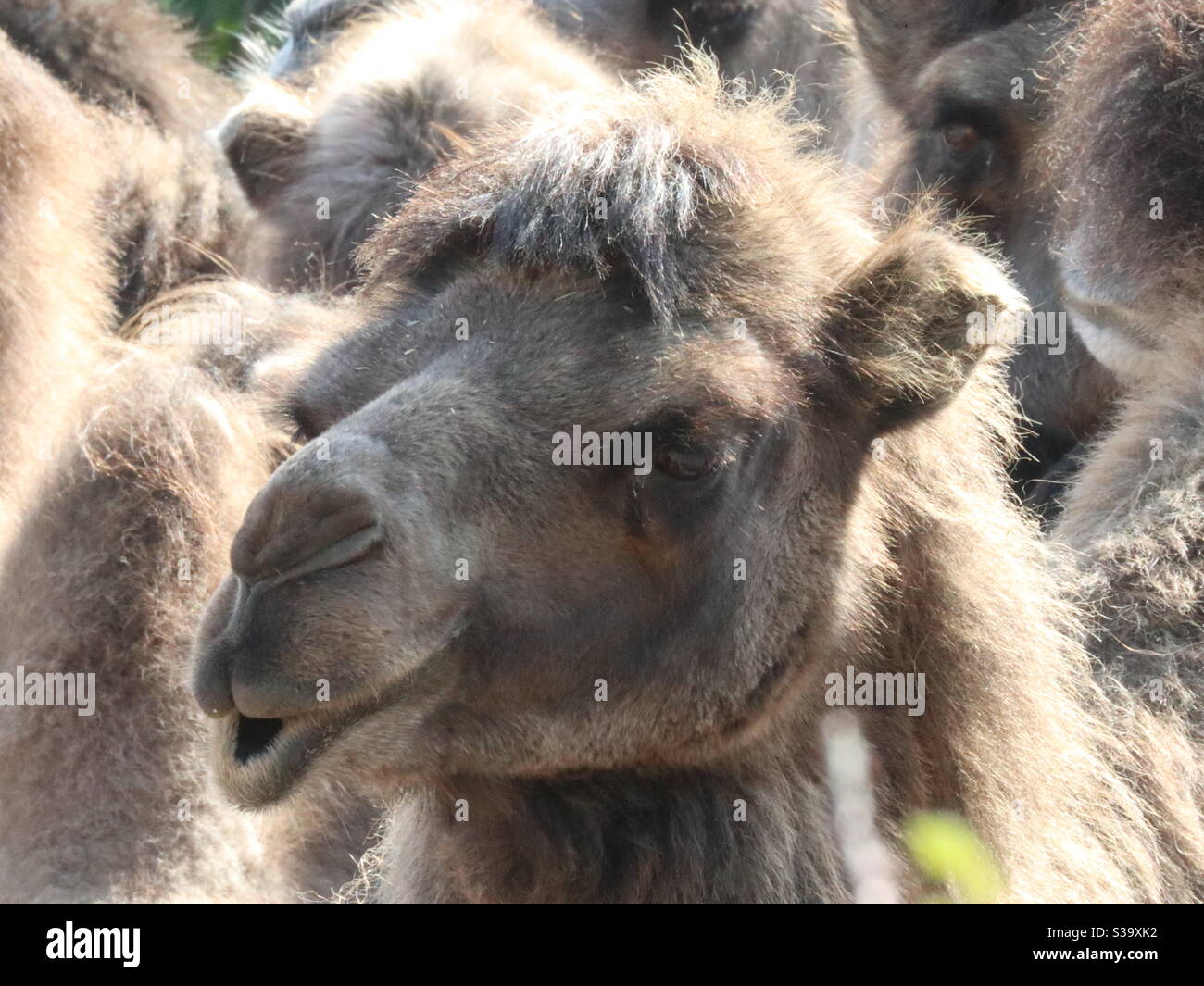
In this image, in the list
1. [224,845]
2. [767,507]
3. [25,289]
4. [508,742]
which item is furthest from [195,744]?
[25,289]

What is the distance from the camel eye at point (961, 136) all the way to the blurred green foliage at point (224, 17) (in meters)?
4.90

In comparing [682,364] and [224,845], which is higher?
[682,364]

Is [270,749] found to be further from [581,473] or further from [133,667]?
[133,667]

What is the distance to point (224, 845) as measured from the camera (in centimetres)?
342

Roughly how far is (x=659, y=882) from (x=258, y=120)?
342cm

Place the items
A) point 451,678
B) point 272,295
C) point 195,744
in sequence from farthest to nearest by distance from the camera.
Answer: point 272,295
point 195,744
point 451,678

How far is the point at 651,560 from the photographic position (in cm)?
259

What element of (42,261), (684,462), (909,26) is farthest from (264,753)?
(909,26)

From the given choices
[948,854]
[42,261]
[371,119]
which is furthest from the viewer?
[371,119]

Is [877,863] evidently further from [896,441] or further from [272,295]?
[272,295]

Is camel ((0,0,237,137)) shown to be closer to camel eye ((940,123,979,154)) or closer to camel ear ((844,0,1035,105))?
camel ear ((844,0,1035,105))

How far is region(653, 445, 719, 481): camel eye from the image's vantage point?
254 centimetres

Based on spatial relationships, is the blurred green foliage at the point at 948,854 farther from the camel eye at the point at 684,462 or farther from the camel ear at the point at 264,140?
the camel ear at the point at 264,140

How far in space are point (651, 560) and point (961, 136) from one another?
2260 millimetres
